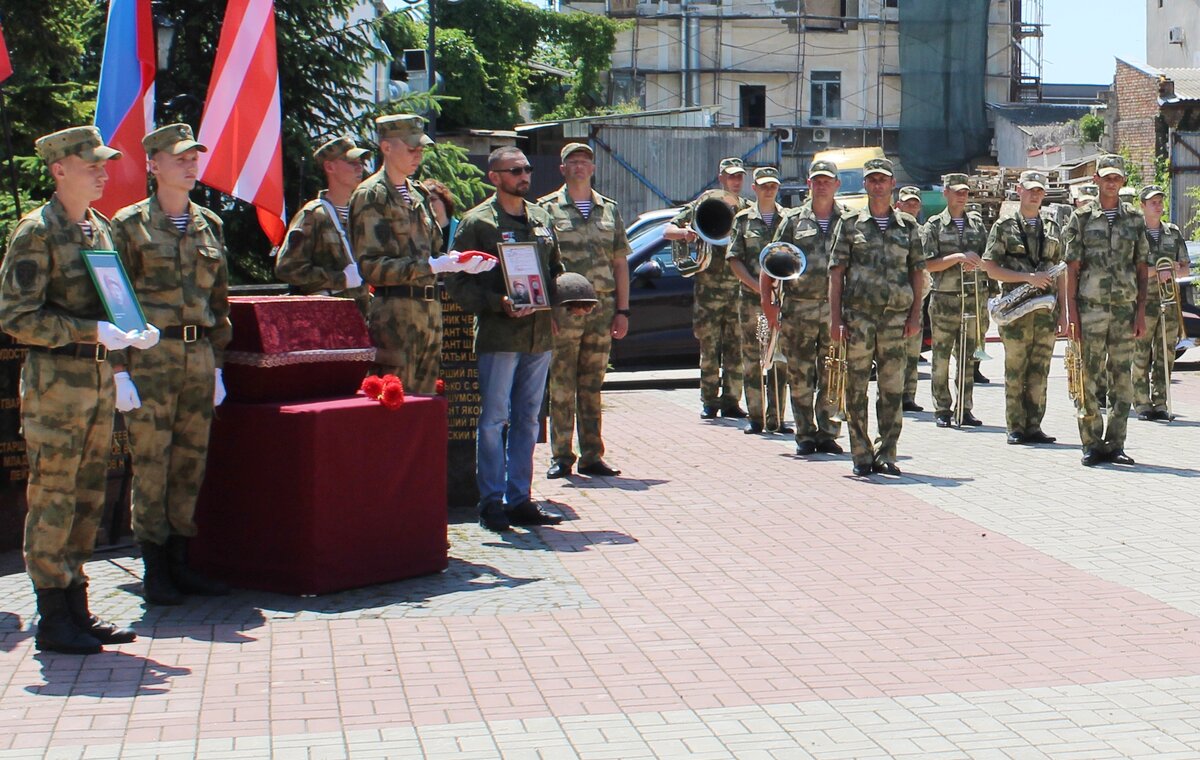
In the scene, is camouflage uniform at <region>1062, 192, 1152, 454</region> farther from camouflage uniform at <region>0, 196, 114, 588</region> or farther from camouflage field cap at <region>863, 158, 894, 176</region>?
camouflage uniform at <region>0, 196, 114, 588</region>

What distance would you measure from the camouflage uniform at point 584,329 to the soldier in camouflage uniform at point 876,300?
156 centimetres

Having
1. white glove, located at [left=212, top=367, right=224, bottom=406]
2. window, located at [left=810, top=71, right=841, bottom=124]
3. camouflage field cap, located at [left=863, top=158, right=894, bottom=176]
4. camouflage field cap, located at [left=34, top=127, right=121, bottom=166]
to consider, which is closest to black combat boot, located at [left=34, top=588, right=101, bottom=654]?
white glove, located at [left=212, top=367, right=224, bottom=406]

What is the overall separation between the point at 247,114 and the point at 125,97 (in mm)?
877

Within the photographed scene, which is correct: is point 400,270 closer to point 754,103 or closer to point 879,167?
point 879,167

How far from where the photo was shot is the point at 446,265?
866 centimetres

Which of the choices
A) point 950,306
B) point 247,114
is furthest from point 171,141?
point 950,306

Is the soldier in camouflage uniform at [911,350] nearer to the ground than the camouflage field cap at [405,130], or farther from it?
nearer to the ground

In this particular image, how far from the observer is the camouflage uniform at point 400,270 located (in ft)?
28.6

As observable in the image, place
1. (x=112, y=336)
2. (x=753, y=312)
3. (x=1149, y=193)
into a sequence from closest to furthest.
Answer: (x=112, y=336) → (x=753, y=312) → (x=1149, y=193)

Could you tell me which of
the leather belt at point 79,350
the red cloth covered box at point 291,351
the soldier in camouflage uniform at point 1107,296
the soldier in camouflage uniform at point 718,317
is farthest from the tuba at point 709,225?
the leather belt at point 79,350

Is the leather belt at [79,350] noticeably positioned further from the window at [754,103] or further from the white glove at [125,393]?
the window at [754,103]

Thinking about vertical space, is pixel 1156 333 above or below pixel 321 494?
above

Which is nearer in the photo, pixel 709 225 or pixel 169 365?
pixel 169 365

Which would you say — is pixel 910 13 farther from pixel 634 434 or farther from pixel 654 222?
pixel 634 434
